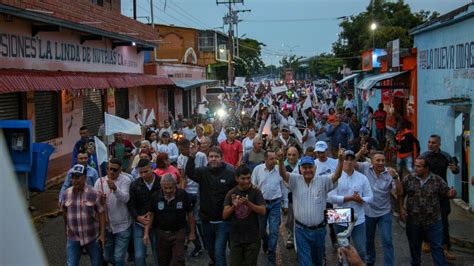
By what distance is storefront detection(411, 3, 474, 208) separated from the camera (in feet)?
38.1

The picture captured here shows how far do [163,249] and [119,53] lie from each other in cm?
1678

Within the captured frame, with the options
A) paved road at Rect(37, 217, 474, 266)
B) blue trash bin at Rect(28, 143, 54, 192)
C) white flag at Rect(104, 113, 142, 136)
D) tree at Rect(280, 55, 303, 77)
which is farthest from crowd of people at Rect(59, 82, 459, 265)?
tree at Rect(280, 55, 303, 77)

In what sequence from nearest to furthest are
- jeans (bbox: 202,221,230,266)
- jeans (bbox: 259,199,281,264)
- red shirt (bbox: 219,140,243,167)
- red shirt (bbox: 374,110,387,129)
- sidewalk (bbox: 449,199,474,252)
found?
1. jeans (bbox: 202,221,230,266)
2. jeans (bbox: 259,199,281,264)
3. sidewalk (bbox: 449,199,474,252)
4. red shirt (bbox: 219,140,243,167)
5. red shirt (bbox: 374,110,387,129)

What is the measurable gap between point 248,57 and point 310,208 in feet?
273

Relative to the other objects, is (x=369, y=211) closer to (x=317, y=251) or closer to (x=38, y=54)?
(x=317, y=251)

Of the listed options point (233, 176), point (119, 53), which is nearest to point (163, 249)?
point (233, 176)

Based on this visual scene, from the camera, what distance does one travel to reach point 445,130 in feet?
43.6

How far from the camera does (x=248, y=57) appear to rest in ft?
293

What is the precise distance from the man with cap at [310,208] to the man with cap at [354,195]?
12.7 inches

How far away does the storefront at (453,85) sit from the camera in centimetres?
1162

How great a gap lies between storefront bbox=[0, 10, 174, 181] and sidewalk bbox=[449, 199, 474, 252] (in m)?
8.60

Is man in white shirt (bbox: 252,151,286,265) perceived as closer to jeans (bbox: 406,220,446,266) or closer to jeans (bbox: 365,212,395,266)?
jeans (bbox: 365,212,395,266)

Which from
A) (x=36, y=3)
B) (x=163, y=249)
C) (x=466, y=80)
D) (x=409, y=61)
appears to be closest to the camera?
(x=163, y=249)

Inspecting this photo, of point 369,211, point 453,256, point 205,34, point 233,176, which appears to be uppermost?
point 205,34
